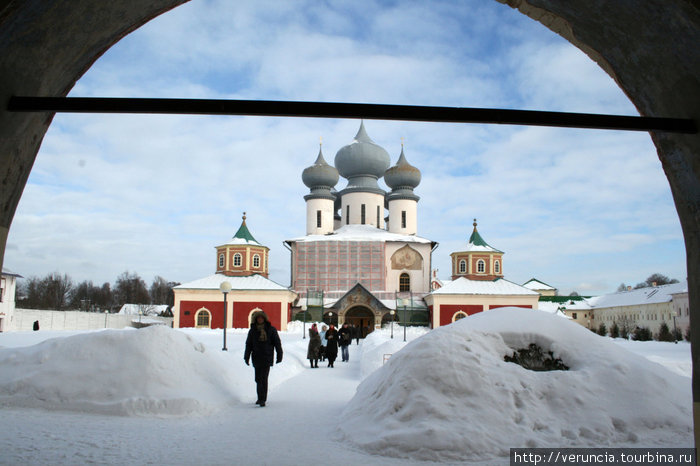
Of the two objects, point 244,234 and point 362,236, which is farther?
point 362,236

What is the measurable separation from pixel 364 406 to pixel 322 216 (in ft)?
161

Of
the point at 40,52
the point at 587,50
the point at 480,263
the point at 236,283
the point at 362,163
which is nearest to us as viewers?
the point at 40,52

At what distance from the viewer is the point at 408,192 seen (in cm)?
5691

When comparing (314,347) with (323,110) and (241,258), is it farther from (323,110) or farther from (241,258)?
(241,258)

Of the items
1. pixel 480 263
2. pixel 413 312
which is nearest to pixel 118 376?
pixel 413 312

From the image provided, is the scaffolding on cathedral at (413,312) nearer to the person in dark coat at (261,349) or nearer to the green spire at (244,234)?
the green spire at (244,234)

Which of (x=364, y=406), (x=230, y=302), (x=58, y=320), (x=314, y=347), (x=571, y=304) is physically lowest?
(x=58, y=320)

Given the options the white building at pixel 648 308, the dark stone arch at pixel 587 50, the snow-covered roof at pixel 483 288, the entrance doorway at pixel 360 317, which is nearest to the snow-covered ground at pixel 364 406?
the dark stone arch at pixel 587 50

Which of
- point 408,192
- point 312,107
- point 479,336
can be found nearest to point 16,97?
point 312,107

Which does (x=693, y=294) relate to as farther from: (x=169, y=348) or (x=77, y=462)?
(x=169, y=348)

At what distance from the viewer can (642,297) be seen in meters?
63.9

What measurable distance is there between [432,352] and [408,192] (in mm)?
50280

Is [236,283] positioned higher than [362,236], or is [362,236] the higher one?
[362,236]

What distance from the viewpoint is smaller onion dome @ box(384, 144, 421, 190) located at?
57000 millimetres
